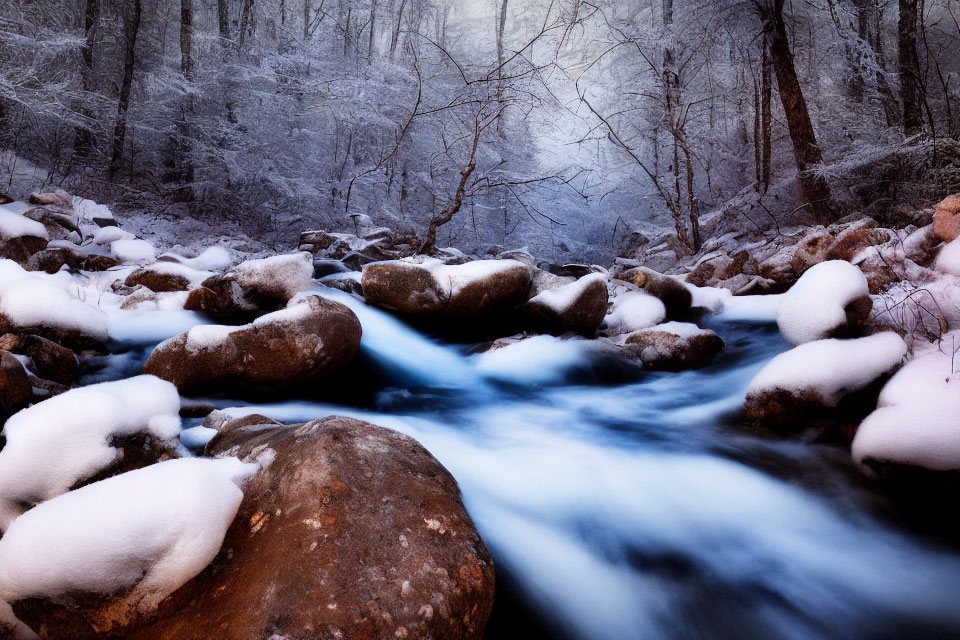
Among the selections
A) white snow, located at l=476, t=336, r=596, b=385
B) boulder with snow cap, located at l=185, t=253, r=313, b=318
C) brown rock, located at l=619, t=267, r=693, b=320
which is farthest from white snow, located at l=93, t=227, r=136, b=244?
brown rock, located at l=619, t=267, r=693, b=320

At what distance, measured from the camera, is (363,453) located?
1649 mm

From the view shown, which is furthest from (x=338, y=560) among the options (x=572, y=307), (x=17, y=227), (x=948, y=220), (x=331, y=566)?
(x=17, y=227)

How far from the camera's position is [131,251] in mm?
6641

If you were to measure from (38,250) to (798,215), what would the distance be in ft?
33.7

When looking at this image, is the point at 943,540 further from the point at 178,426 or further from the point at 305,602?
the point at 178,426

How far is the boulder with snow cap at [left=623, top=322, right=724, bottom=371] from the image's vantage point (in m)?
4.02

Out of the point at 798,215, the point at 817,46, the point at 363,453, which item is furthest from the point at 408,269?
the point at 817,46

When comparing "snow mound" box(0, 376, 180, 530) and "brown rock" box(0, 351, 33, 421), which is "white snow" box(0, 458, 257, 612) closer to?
"snow mound" box(0, 376, 180, 530)

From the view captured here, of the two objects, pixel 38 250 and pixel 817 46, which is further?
pixel 817 46

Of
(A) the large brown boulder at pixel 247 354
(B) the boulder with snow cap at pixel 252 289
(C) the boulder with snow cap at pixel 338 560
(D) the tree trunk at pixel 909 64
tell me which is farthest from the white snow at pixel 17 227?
(D) the tree trunk at pixel 909 64

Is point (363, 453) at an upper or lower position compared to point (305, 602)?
upper

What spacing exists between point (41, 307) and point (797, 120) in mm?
8881

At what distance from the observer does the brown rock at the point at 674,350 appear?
13.2 ft

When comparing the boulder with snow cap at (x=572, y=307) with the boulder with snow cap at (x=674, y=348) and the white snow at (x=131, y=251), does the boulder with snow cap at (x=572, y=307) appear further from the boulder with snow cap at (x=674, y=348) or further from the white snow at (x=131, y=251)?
the white snow at (x=131, y=251)
